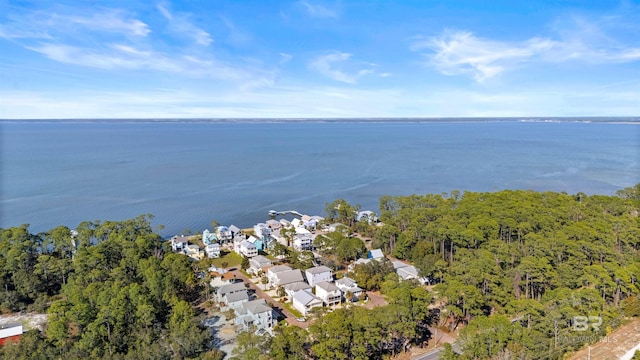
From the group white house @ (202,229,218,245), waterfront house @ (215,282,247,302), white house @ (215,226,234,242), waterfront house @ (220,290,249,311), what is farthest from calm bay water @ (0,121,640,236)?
waterfront house @ (220,290,249,311)

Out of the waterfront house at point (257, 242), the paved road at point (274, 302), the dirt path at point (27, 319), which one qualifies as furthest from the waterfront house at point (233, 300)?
the dirt path at point (27, 319)

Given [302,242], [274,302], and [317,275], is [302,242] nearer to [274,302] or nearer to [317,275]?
[317,275]

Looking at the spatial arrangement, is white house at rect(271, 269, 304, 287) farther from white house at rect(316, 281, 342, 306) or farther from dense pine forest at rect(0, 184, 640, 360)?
dense pine forest at rect(0, 184, 640, 360)

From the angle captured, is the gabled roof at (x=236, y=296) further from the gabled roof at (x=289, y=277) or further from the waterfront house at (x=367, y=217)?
the waterfront house at (x=367, y=217)

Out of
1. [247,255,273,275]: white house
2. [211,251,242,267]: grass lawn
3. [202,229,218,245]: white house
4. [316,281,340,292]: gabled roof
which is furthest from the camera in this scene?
[202,229,218,245]: white house

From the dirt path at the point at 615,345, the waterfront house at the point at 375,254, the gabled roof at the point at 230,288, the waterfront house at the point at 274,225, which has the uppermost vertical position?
the dirt path at the point at 615,345

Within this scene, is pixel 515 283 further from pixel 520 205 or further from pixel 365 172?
pixel 365 172

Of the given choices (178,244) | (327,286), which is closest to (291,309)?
(327,286)
